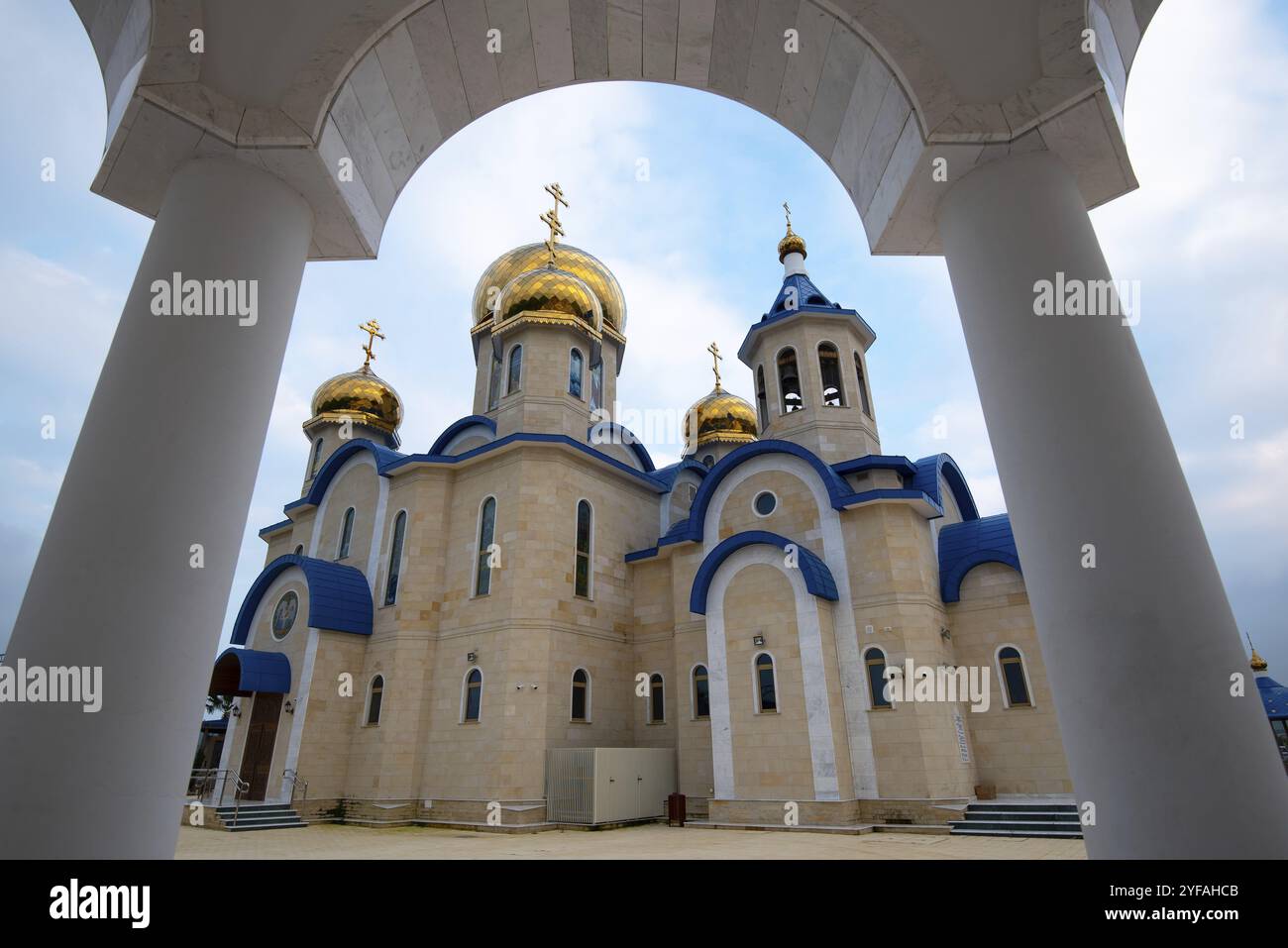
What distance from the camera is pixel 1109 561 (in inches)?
105

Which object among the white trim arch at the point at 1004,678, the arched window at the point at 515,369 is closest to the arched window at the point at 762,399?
the arched window at the point at 515,369

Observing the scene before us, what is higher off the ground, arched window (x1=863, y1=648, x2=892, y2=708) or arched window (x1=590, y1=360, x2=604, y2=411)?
arched window (x1=590, y1=360, x2=604, y2=411)

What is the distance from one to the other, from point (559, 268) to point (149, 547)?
57.0 feet

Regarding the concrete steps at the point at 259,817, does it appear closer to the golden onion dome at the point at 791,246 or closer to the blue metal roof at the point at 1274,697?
the golden onion dome at the point at 791,246

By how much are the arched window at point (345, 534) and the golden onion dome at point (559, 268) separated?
23.0 ft

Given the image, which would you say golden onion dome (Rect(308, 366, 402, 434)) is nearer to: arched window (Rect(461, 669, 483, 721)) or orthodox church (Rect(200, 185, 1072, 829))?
orthodox church (Rect(200, 185, 1072, 829))

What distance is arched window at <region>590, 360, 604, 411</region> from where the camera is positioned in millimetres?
18203

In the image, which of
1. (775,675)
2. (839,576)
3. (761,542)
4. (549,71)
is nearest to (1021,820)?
(775,675)

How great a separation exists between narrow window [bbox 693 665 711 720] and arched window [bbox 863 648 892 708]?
3.15 m

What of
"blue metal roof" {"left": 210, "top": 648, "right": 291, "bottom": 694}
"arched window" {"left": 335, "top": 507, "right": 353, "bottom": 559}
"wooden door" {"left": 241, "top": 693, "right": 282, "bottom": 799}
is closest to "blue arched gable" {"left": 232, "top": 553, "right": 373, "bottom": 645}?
"arched window" {"left": 335, "top": 507, "right": 353, "bottom": 559}

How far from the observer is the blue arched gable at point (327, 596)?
14578 mm
